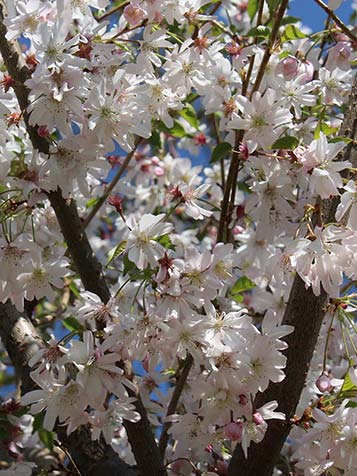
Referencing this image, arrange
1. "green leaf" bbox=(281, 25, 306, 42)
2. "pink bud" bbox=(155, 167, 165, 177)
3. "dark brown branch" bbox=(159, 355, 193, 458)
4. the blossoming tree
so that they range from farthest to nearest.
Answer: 1. "pink bud" bbox=(155, 167, 165, 177)
2. "green leaf" bbox=(281, 25, 306, 42)
3. "dark brown branch" bbox=(159, 355, 193, 458)
4. the blossoming tree

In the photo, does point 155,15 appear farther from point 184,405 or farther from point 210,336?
point 184,405

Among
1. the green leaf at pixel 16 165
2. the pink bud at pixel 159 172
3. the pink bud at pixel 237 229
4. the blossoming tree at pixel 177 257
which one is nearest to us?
the blossoming tree at pixel 177 257

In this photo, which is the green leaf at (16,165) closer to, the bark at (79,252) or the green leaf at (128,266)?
the bark at (79,252)

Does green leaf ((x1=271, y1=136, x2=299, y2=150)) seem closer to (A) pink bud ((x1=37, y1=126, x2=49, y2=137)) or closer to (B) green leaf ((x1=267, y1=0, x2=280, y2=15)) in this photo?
(B) green leaf ((x1=267, y1=0, x2=280, y2=15))

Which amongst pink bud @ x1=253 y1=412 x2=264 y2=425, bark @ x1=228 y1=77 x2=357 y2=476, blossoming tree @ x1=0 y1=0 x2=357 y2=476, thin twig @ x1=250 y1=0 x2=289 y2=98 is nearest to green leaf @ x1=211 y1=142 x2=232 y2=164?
blossoming tree @ x1=0 y1=0 x2=357 y2=476

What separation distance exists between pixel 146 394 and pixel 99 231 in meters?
2.01

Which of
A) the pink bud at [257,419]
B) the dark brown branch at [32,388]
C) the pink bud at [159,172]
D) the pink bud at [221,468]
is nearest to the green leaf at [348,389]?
the pink bud at [257,419]

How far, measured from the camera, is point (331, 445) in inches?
73.3

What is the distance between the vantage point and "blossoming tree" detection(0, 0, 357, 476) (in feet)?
5.93

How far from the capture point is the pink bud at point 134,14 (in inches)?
80.1

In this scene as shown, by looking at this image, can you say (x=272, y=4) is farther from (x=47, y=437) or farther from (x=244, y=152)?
(x=47, y=437)

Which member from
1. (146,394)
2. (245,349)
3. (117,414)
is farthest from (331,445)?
(146,394)

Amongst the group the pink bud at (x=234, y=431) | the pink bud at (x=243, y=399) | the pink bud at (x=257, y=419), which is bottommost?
the pink bud at (x=234, y=431)

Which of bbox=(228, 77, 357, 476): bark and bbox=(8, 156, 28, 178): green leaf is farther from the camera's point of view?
bbox=(8, 156, 28, 178): green leaf
